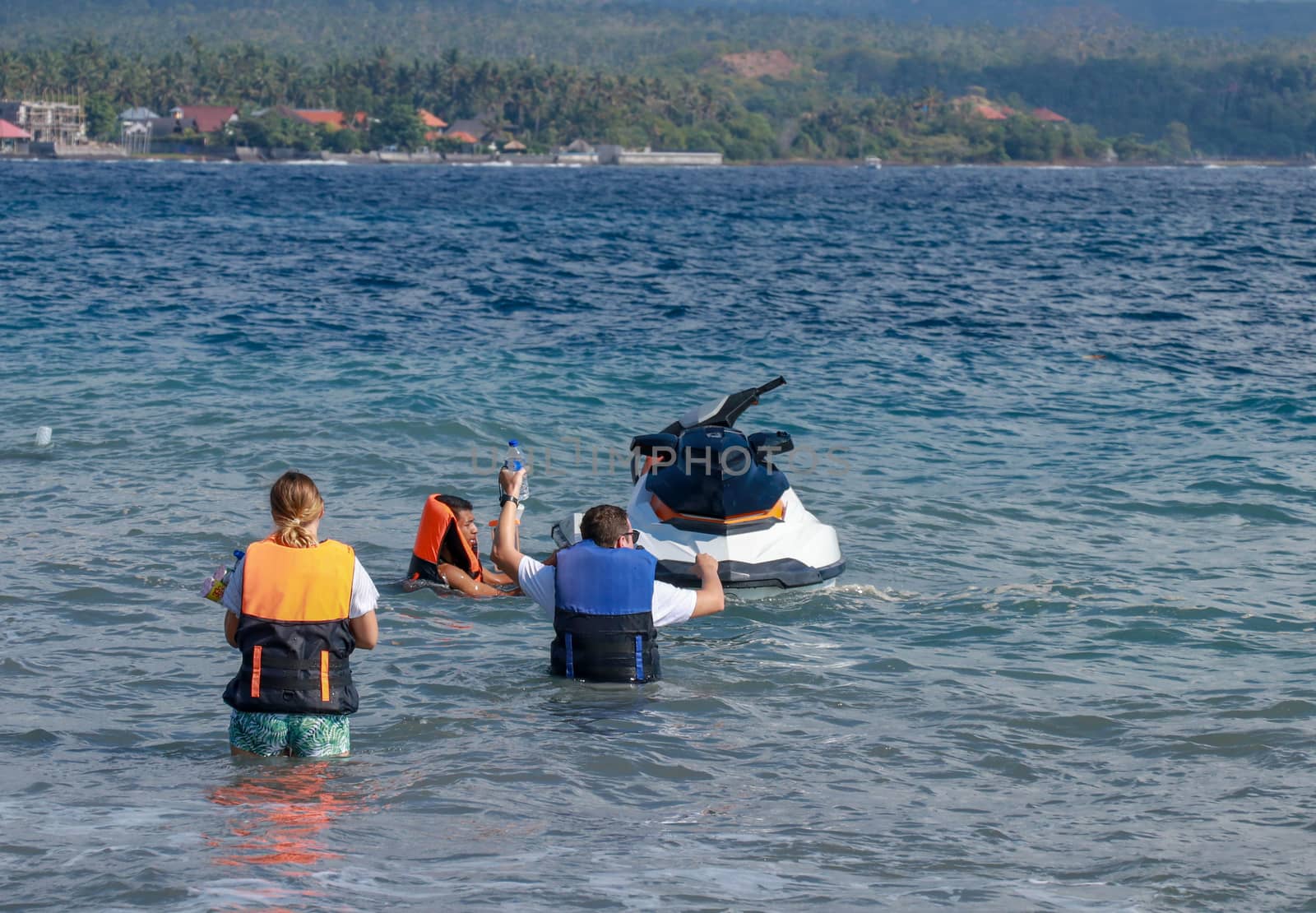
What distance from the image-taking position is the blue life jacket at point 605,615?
7387mm

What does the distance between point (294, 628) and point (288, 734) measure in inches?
23.2

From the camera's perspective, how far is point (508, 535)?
761 centimetres

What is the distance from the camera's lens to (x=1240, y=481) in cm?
1385

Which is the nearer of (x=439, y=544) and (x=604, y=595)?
(x=604, y=595)

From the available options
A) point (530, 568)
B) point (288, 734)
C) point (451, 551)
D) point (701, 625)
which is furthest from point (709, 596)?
point (451, 551)

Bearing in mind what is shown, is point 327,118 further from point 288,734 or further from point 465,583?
point 288,734

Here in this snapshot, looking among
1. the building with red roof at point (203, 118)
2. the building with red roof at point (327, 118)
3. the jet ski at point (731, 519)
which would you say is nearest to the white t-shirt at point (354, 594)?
the jet ski at point (731, 519)

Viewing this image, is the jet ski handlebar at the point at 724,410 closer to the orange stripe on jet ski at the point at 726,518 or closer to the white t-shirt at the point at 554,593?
the orange stripe on jet ski at the point at 726,518

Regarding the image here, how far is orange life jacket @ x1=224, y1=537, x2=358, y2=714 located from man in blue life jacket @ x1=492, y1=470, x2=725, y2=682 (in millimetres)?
1481

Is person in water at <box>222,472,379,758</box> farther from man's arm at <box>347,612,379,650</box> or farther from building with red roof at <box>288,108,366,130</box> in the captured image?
building with red roof at <box>288,108,366,130</box>

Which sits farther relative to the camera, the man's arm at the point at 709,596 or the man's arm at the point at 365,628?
the man's arm at the point at 709,596

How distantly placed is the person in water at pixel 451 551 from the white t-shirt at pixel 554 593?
8.08 ft

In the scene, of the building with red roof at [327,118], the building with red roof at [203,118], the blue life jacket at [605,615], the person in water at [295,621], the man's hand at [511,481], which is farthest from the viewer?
the building with red roof at [327,118]

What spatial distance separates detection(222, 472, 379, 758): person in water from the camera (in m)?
5.99
